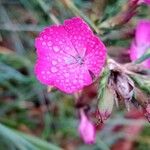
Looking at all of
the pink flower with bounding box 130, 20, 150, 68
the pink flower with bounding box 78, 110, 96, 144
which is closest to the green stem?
the pink flower with bounding box 130, 20, 150, 68

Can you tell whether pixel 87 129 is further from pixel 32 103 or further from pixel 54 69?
pixel 32 103

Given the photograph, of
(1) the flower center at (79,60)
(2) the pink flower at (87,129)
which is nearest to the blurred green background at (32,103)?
(2) the pink flower at (87,129)

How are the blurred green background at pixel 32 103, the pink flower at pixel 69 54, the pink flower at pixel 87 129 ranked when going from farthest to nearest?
1. the blurred green background at pixel 32 103
2. the pink flower at pixel 87 129
3. the pink flower at pixel 69 54

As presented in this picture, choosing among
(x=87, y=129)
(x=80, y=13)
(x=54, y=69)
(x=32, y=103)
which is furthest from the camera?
(x=32, y=103)

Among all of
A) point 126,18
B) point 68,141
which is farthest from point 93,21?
point 68,141

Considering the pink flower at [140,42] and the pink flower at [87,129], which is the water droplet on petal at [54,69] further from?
the pink flower at [87,129]

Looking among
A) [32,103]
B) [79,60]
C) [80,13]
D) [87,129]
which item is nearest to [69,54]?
[79,60]

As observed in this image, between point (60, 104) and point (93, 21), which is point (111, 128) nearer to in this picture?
point (60, 104)
